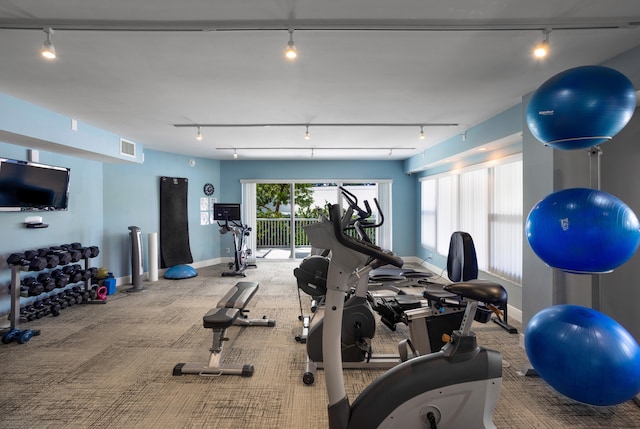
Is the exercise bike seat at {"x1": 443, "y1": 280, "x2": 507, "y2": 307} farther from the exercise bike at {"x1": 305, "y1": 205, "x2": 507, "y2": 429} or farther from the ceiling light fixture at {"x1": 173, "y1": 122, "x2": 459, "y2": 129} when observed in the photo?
the ceiling light fixture at {"x1": 173, "y1": 122, "x2": 459, "y2": 129}

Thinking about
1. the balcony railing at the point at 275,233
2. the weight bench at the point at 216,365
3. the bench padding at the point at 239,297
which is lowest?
the weight bench at the point at 216,365

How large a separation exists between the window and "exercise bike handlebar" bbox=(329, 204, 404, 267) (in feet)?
10.2

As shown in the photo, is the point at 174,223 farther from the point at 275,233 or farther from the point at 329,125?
the point at 329,125

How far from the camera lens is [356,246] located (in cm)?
145

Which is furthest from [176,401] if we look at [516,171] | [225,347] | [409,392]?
[516,171]

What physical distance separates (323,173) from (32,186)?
5138 millimetres

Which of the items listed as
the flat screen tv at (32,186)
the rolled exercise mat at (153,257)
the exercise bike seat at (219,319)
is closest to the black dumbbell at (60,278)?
the flat screen tv at (32,186)

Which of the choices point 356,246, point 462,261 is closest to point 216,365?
point 356,246

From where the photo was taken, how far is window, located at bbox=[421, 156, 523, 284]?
3.96m

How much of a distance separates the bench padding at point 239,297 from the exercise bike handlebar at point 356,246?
1.80 m

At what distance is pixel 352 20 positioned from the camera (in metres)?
1.91

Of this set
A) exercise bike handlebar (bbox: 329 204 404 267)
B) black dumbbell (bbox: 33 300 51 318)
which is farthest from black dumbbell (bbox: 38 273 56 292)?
exercise bike handlebar (bbox: 329 204 404 267)

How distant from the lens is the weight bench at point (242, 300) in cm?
300

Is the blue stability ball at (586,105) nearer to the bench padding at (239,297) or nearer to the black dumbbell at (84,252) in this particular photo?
the bench padding at (239,297)
